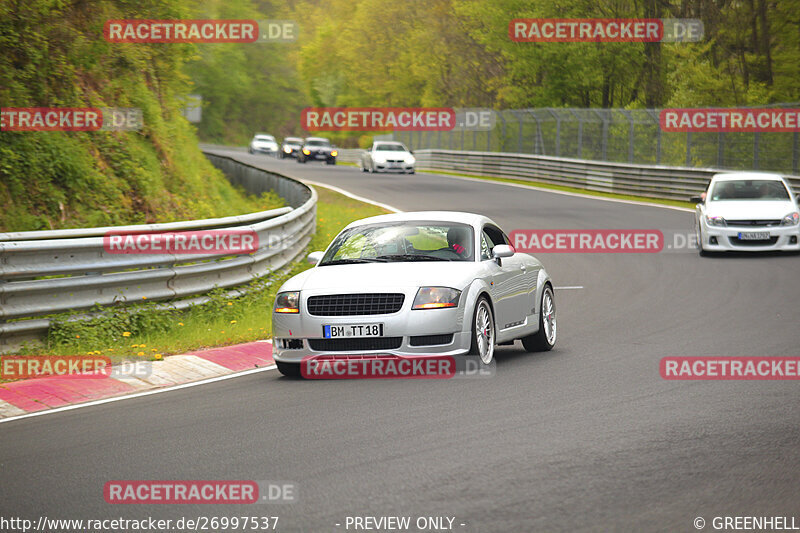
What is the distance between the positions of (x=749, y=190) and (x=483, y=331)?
553 inches

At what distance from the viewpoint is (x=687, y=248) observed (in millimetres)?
23672

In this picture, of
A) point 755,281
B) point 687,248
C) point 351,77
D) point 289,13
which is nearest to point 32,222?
point 755,281

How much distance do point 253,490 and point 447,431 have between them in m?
1.73

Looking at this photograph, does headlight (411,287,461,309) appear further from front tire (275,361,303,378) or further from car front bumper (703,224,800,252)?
car front bumper (703,224,800,252)

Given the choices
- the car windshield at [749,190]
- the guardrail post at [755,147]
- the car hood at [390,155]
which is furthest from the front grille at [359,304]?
the car hood at [390,155]

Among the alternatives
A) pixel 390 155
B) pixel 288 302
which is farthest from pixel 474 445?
pixel 390 155

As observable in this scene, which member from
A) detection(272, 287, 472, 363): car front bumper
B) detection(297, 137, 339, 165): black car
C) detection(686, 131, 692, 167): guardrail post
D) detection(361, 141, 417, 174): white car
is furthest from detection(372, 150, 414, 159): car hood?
detection(272, 287, 472, 363): car front bumper

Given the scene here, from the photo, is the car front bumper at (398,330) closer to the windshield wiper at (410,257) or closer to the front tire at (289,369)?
the front tire at (289,369)

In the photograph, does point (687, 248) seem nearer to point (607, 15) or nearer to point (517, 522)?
point (517, 522)

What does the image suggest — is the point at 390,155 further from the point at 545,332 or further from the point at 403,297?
the point at 403,297

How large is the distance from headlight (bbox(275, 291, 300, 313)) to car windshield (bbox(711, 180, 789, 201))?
572 inches

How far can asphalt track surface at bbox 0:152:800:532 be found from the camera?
5.55 meters

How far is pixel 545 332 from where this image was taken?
38.7 ft

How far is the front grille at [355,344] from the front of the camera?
955cm
